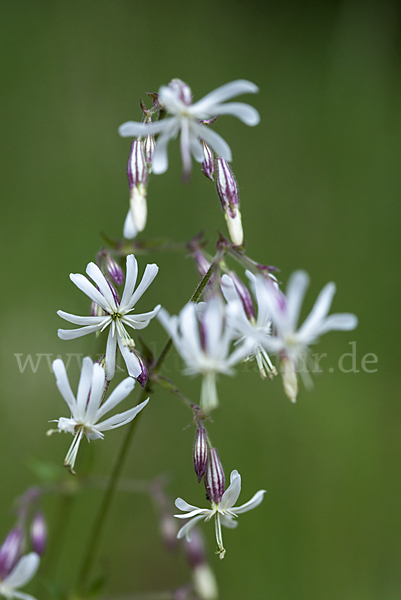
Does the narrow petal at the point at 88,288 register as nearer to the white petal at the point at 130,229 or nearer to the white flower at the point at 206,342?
the white petal at the point at 130,229

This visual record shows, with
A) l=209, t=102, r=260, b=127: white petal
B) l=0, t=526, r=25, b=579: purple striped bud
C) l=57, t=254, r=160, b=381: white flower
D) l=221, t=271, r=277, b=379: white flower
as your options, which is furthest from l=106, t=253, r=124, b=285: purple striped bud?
l=0, t=526, r=25, b=579: purple striped bud

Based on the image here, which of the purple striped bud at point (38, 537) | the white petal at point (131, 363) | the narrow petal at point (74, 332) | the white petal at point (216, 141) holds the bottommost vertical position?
the purple striped bud at point (38, 537)

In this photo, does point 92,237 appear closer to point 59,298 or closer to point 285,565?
point 59,298

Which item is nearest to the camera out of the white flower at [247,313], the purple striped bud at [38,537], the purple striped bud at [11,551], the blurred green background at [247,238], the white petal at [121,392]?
the white flower at [247,313]

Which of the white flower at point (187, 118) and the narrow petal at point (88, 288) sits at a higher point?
the white flower at point (187, 118)

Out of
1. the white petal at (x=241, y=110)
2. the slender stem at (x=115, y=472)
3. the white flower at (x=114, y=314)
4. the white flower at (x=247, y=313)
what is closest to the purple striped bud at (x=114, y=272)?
the white flower at (x=114, y=314)

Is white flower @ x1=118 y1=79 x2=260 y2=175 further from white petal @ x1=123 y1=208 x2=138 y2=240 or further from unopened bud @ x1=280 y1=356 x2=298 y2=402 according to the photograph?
unopened bud @ x1=280 y1=356 x2=298 y2=402

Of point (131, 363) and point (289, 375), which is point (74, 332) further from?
point (289, 375)
